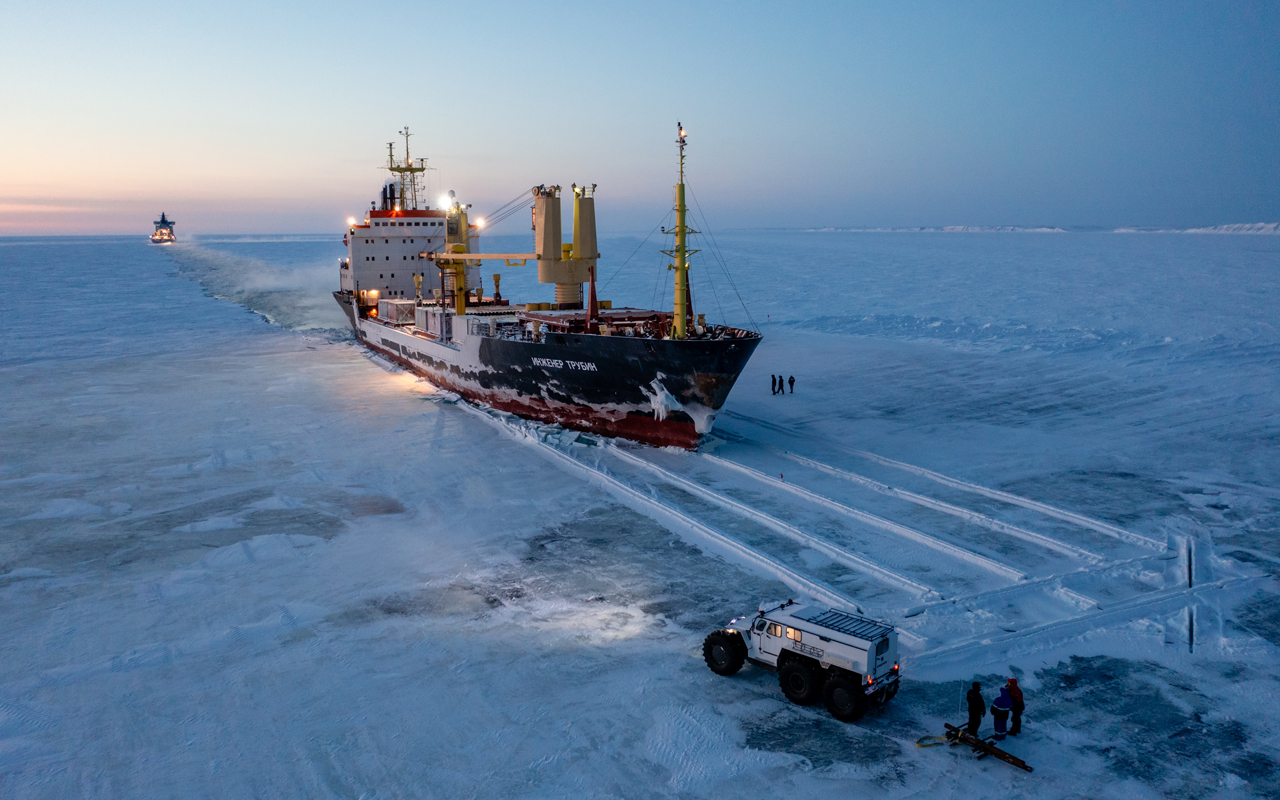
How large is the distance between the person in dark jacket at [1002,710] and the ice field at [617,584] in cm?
40

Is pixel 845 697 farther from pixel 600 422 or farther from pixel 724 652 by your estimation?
pixel 600 422

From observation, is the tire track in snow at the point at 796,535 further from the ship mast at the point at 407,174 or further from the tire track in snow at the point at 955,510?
the ship mast at the point at 407,174

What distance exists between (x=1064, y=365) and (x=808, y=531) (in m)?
25.4

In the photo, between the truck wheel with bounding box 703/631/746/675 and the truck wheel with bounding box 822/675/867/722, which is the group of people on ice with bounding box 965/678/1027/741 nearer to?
the truck wheel with bounding box 822/675/867/722

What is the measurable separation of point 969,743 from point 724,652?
3.36 meters

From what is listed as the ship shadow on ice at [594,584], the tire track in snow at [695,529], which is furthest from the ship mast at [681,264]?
the ship shadow on ice at [594,584]

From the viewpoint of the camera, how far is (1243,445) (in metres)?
23.2

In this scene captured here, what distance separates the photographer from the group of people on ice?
9820 millimetres

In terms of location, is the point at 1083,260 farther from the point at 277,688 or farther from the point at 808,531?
the point at 277,688

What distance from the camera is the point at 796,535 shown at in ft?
54.9

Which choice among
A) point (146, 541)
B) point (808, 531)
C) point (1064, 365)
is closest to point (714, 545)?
point (808, 531)

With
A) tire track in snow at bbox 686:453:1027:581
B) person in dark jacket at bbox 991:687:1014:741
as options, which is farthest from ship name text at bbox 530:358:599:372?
person in dark jacket at bbox 991:687:1014:741

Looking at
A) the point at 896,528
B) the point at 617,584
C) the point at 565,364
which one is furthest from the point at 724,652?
the point at 565,364

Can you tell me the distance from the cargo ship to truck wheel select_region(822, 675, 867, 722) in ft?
42.0
